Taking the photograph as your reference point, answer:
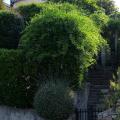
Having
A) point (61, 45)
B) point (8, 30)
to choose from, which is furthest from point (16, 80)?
point (8, 30)

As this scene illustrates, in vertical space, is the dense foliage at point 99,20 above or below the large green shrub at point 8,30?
above

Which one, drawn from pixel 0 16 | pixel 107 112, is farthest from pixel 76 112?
pixel 0 16

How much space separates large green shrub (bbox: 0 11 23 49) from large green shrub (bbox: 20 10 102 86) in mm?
4169

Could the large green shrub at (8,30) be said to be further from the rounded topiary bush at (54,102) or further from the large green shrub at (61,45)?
the rounded topiary bush at (54,102)

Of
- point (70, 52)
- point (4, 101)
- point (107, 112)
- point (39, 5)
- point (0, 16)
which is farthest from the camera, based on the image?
point (39, 5)

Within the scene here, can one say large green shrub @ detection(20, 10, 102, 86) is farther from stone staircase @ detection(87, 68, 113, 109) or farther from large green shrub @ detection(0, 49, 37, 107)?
stone staircase @ detection(87, 68, 113, 109)

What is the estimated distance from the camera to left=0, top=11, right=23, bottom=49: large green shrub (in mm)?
20000

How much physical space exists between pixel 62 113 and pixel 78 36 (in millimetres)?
2632

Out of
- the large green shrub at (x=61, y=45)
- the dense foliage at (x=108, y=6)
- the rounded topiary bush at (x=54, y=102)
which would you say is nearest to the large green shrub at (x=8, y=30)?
the large green shrub at (x=61, y=45)

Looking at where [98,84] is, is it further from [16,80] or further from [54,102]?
[54,102]

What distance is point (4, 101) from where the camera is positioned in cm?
1655

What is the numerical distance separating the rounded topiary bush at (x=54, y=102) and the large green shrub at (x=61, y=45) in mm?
707

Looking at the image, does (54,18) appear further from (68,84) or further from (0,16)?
(0,16)

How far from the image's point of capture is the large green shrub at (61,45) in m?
15.3
